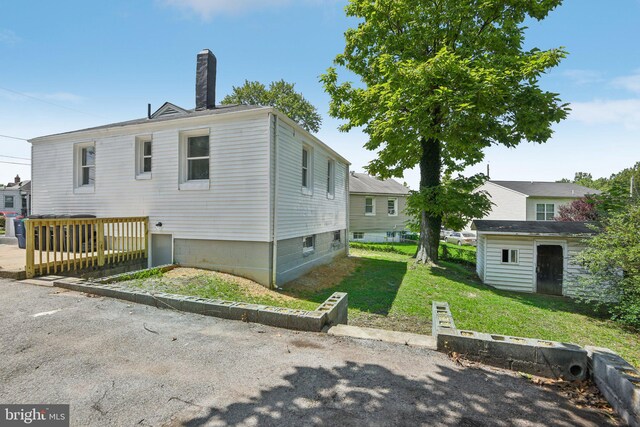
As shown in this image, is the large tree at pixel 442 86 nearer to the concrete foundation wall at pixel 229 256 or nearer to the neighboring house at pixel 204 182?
the neighboring house at pixel 204 182

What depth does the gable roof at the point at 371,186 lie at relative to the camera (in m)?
26.2

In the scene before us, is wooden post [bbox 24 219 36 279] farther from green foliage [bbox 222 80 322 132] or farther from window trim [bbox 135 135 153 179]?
green foliage [bbox 222 80 322 132]

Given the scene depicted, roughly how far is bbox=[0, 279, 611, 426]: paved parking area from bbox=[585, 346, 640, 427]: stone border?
247 mm

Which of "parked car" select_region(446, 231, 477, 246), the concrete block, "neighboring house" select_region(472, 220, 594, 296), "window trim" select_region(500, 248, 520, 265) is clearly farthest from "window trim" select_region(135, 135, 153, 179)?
"parked car" select_region(446, 231, 477, 246)

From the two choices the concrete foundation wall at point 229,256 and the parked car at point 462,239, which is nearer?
the concrete foundation wall at point 229,256

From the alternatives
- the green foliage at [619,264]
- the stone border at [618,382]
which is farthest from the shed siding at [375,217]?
the stone border at [618,382]

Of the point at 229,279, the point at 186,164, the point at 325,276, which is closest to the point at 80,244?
the point at 186,164

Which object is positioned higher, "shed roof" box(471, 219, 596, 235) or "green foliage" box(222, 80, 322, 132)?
"green foliage" box(222, 80, 322, 132)

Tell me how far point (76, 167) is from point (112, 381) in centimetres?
1126

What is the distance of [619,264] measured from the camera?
9.20 m

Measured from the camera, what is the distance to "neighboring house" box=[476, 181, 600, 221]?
29.3 meters

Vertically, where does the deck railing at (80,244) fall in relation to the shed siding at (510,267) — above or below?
above

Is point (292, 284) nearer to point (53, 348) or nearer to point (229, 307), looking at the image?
point (229, 307)

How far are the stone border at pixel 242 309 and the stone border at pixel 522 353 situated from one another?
6.05 ft
